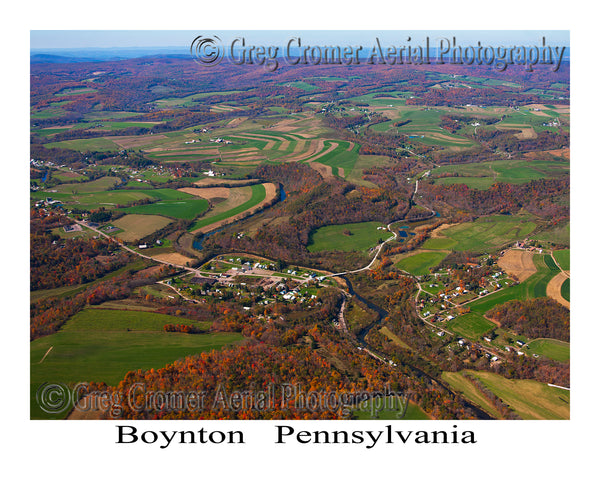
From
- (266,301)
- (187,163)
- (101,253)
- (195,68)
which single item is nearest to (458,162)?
(187,163)

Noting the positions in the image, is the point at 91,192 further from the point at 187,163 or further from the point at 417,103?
the point at 417,103

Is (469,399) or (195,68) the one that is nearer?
(469,399)

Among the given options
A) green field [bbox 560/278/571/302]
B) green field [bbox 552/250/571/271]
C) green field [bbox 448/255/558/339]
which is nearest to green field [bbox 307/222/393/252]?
green field [bbox 448/255/558/339]

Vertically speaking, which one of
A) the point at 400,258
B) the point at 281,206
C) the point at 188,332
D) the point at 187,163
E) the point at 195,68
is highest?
the point at 195,68

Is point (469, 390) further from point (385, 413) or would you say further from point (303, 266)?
point (303, 266)

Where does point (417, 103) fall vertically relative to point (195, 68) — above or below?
below

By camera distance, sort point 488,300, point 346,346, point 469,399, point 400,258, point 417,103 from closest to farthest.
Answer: point 469,399, point 346,346, point 488,300, point 400,258, point 417,103

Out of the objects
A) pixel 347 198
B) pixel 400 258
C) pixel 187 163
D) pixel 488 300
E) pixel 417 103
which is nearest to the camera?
pixel 488 300
